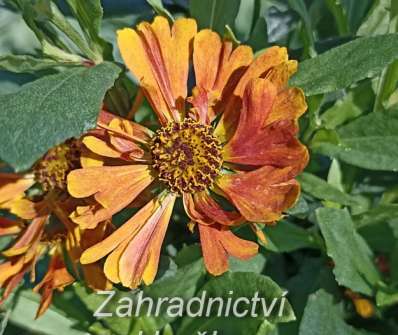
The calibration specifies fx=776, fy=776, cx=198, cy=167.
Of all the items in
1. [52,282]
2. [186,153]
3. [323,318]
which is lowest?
[323,318]

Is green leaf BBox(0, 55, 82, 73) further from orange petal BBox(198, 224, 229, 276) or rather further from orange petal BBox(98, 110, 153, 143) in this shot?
orange petal BBox(198, 224, 229, 276)

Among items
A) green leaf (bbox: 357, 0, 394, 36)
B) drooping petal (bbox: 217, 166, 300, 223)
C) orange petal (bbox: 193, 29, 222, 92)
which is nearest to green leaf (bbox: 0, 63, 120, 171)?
orange petal (bbox: 193, 29, 222, 92)

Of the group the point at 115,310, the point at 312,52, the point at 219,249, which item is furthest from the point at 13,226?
the point at 312,52

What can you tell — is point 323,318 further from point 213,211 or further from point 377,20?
point 377,20

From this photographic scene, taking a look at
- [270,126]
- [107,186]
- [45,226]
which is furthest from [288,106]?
[45,226]

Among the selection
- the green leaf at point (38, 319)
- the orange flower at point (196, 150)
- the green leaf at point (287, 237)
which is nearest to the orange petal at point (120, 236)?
the orange flower at point (196, 150)

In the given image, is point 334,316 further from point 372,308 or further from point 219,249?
point 219,249

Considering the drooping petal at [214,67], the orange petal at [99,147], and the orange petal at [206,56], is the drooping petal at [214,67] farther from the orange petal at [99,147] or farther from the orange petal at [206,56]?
the orange petal at [99,147]
